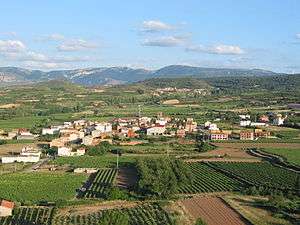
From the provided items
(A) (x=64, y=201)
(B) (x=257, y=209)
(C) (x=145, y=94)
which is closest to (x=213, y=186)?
(B) (x=257, y=209)

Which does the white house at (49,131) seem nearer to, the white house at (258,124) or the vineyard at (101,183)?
the vineyard at (101,183)

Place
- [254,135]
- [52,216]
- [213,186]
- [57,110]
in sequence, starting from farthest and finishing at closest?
[57,110] → [254,135] → [213,186] → [52,216]

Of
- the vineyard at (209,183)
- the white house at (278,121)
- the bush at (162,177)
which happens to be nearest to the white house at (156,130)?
the white house at (278,121)

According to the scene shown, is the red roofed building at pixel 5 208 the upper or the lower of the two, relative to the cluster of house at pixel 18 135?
upper

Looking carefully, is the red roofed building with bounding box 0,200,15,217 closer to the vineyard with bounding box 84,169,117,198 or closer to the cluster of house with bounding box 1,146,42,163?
the vineyard with bounding box 84,169,117,198

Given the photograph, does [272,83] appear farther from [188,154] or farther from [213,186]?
[213,186]

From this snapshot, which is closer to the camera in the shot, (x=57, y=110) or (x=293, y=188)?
(x=293, y=188)
